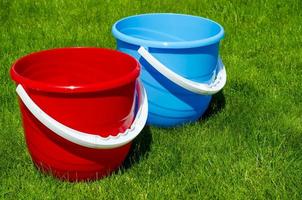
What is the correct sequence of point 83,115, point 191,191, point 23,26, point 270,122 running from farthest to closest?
point 23,26
point 270,122
point 191,191
point 83,115

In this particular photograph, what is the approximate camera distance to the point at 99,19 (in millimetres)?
3561

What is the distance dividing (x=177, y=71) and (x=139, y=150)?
332mm

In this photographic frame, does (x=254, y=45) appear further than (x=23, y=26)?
No

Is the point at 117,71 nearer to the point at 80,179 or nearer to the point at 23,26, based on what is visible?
the point at 80,179

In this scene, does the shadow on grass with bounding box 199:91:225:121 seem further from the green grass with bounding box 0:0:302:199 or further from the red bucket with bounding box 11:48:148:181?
the red bucket with bounding box 11:48:148:181

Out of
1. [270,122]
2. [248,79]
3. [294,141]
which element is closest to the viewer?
[294,141]

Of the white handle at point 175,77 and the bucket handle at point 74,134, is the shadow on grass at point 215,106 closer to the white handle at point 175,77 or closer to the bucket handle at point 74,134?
the white handle at point 175,77

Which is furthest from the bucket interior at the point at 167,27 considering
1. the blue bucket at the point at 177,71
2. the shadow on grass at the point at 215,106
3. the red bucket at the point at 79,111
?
the red bucket at the point at 79,111

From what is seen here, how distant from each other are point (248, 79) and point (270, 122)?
50 centimetres

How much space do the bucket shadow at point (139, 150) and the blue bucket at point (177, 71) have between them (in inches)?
3.9

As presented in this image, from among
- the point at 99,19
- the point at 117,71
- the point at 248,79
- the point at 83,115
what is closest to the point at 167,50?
the point at 117,71

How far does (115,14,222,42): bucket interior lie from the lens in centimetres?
237

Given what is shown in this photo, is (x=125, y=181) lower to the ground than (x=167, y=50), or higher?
lower

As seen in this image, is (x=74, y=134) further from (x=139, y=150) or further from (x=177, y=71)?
(x=177, y=71)
